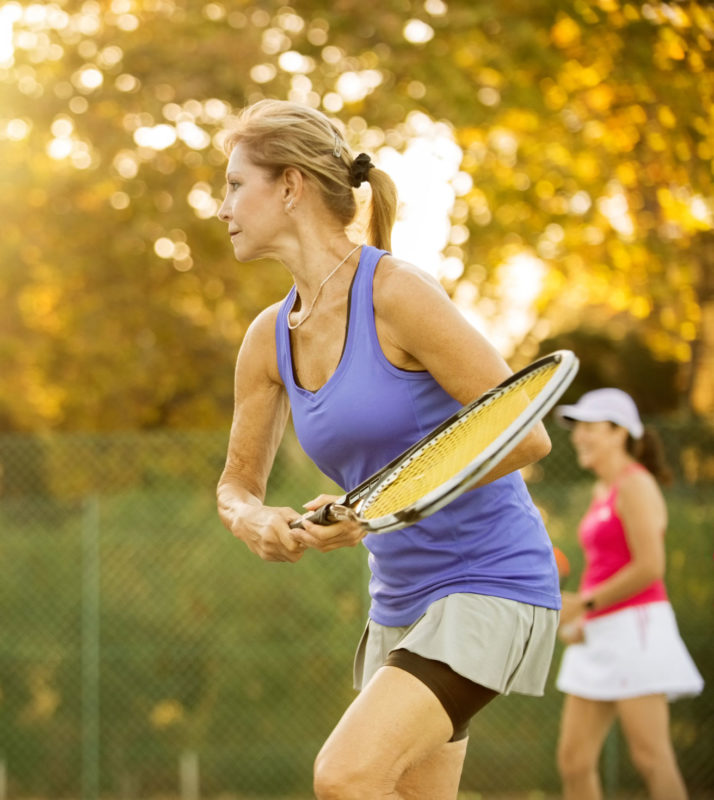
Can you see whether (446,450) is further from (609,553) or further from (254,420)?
(609,553)

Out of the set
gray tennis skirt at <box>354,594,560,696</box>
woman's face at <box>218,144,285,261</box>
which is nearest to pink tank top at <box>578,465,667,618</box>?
gray tennis skirt at <box>354,594,560,696</box>

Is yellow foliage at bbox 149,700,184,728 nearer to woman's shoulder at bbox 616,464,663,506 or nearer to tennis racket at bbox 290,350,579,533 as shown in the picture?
woman's shoulder at bbox 616,464,663,506

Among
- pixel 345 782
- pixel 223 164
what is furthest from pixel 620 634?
pixel 223 164

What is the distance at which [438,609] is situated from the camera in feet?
8.62

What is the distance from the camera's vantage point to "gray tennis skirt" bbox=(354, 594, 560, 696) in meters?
2.53

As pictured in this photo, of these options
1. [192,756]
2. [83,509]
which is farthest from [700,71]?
[192,756]

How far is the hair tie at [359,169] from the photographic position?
286 centimetres

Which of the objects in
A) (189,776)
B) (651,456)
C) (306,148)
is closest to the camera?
(306,148)

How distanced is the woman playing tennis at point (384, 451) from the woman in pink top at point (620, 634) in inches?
83.5

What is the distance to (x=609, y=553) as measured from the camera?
500cm

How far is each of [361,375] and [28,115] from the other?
8.24m

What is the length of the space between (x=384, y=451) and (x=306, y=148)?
0.71m

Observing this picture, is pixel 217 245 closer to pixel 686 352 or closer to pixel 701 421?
pixel 686 352

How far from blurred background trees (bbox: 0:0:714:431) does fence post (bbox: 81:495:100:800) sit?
357cm
